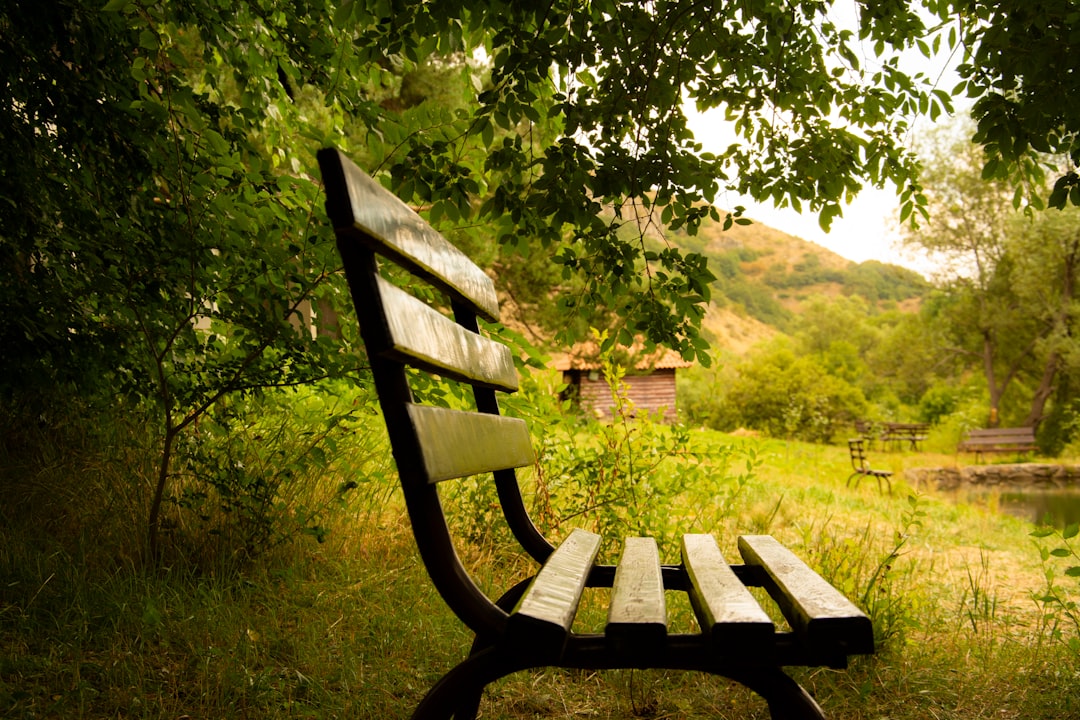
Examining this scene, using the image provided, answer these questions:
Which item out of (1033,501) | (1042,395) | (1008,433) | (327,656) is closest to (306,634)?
(327,656)

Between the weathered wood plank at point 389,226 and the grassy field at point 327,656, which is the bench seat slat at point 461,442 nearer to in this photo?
the weathered wood plank at point 389,226

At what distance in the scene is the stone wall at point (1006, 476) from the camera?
1625 centimetres

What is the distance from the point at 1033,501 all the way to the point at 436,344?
50.7 feet

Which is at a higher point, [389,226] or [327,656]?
[389,226]

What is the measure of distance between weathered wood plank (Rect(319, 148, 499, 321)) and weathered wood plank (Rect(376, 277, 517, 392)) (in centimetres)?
7

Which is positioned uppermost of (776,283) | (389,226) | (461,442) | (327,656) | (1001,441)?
(776,283)

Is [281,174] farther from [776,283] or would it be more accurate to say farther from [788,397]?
[776,283]

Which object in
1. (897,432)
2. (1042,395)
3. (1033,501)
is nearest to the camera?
(1033,501)

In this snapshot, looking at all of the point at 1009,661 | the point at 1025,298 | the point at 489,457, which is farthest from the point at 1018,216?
the point at 489,457

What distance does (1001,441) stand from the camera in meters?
21.6

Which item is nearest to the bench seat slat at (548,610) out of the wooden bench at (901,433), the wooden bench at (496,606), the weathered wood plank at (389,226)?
the wooden bench at (496,606)

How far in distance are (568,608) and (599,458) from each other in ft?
7.32

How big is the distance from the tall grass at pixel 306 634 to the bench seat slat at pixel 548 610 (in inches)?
39.0

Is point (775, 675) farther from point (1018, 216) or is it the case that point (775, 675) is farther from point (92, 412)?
point (1018, 216)
